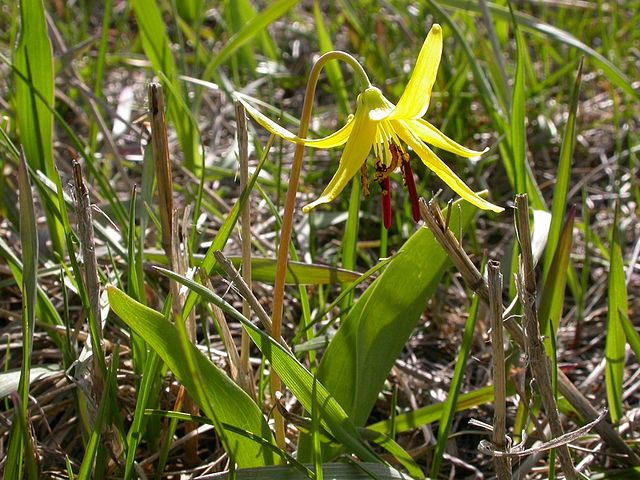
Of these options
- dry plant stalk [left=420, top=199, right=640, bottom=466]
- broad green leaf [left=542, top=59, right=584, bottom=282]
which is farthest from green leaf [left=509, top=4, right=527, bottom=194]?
dry plant stalk [left=420, top=199, right=640, bottom=466]

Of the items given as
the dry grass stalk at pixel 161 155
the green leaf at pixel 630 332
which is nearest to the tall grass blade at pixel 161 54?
the dry grass stalk at pixel 161 155

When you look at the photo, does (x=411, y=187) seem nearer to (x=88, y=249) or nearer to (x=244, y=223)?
(x=244, y=223)

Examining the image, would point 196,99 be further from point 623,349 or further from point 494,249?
point 623,349

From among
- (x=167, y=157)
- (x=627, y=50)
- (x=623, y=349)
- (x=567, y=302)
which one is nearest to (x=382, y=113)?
(x=167, y=157)

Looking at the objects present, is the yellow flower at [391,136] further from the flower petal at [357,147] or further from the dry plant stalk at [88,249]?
the dry plant stalk at [88,249]

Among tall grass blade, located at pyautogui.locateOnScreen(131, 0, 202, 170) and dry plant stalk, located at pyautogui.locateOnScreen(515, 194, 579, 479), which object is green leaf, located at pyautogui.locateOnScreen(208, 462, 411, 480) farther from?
tall grass blade, located at pyautogui.locateOnScreen(131, 0, 202, 170)
